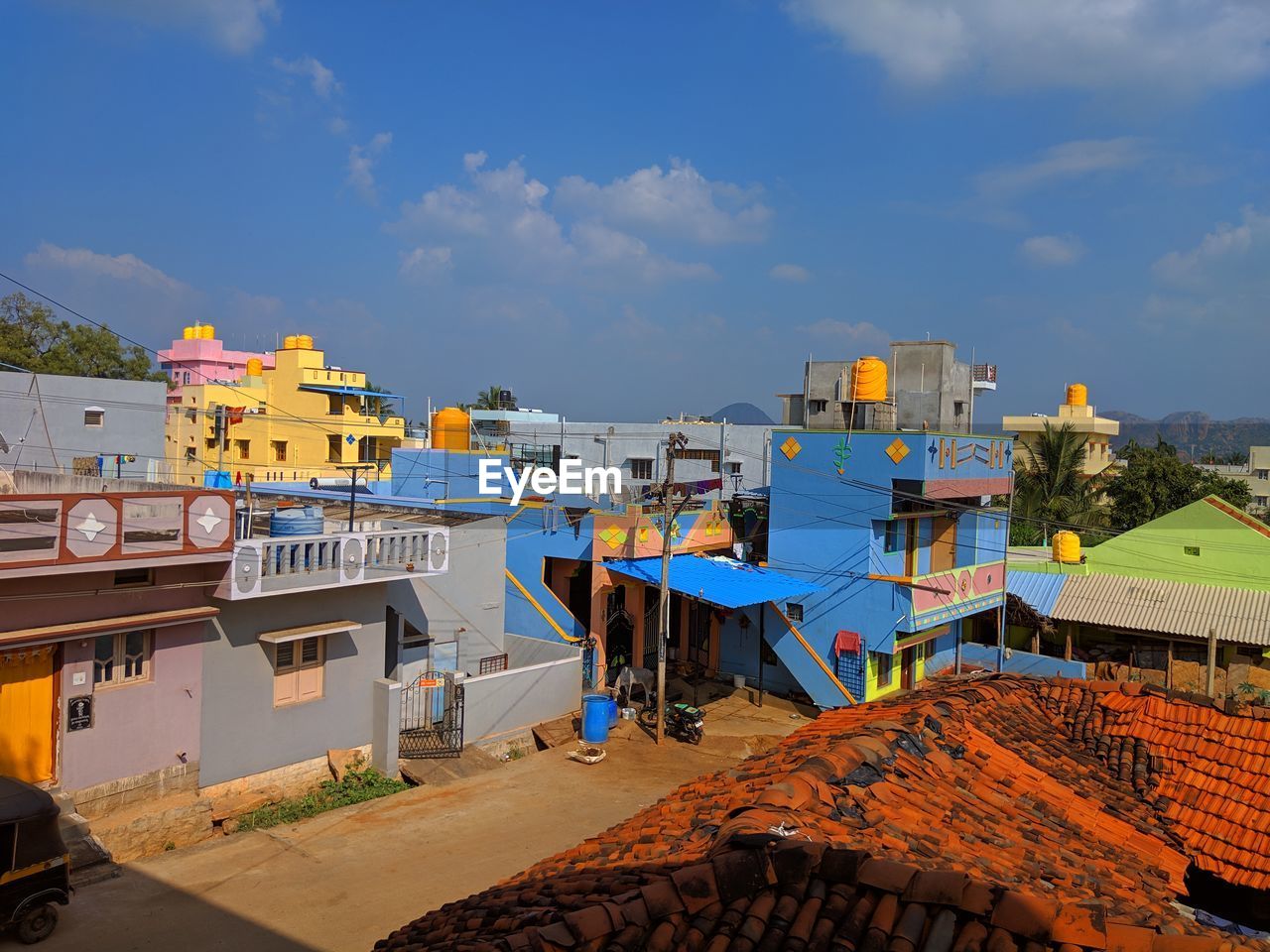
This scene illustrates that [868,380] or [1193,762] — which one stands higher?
[868,380]

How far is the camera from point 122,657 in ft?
40.4

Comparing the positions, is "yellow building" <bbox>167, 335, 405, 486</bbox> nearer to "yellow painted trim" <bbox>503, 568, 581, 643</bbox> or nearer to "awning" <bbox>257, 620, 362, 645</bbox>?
"yellow painted trim" <bbox>503, 568, 581, 643</bbox>

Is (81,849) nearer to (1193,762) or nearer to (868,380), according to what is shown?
(1193,762)

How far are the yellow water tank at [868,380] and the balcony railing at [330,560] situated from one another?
450 inches

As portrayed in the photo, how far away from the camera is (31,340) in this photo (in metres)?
44.0

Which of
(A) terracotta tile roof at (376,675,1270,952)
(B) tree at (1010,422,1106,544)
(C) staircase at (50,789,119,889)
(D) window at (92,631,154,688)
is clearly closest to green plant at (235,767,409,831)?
(C) staircase at (50,789,119,889)

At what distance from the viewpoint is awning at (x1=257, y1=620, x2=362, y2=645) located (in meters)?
14.0

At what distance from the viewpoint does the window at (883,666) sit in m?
21.7

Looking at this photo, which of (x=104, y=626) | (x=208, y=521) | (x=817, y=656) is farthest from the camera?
(x=817, y=656)

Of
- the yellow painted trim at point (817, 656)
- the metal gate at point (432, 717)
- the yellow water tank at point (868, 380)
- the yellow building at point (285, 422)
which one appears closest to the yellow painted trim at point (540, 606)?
the metal gate at point (432, 717)

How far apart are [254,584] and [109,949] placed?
16.8 ft

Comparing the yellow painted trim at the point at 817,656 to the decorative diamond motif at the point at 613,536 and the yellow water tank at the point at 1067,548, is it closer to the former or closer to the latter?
the decorative diamond motif at the point at 613,536

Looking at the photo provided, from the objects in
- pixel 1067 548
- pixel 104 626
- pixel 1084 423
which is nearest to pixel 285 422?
pixel 104 626

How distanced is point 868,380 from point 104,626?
1738 cm
